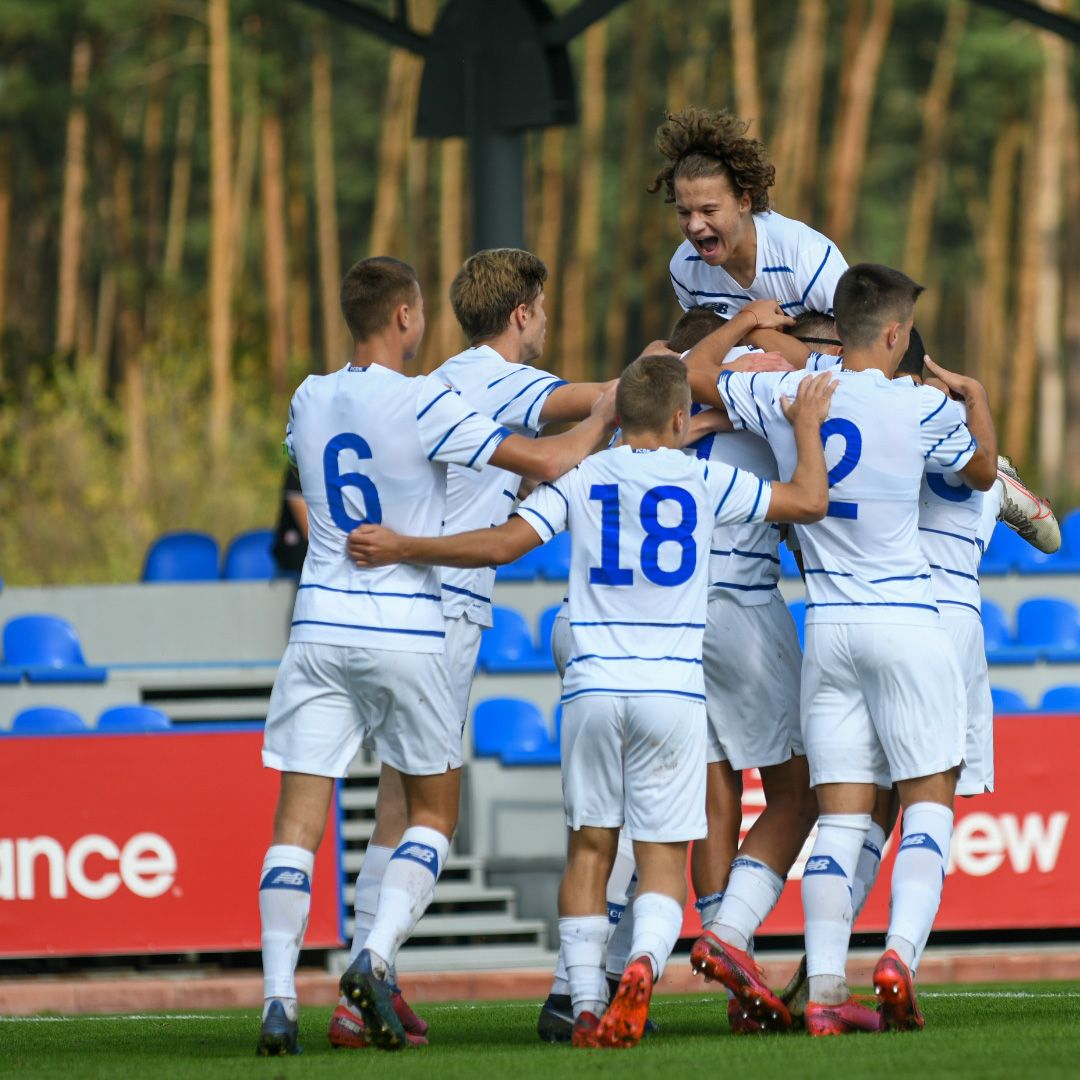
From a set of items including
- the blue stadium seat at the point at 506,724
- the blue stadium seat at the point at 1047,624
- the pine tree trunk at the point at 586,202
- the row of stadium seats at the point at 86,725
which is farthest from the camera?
the pine tree trunk at the point at 586,202

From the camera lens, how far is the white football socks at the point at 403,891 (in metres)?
5.68

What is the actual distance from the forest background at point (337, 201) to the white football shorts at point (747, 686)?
13523 mm

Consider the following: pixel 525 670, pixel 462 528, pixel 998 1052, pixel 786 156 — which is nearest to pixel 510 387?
pixel 462 528

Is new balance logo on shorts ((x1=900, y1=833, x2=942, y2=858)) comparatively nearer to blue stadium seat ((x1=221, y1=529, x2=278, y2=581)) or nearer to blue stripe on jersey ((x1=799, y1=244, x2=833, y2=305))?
blue stripe on jersey ((x1=799, y1=244, x2=833, y2=305))

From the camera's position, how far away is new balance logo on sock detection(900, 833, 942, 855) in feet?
18.9

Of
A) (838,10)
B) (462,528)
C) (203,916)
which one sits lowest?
(203,916)

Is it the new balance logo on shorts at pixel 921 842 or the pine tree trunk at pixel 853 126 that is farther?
the pine tree trunk at pixel 853 126

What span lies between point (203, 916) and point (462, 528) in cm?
379

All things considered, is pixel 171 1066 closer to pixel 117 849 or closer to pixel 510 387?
pixel 510 387

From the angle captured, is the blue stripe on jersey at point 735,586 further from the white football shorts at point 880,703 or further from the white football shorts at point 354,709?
the white football shorts at point 354,709

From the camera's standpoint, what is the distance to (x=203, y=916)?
367 inches

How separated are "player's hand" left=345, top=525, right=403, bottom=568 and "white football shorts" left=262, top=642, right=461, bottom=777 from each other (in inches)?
10.4

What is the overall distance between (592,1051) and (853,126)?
25.7m

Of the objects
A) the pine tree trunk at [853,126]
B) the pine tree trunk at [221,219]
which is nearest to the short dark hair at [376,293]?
the pine tree trunk at [221,219]
